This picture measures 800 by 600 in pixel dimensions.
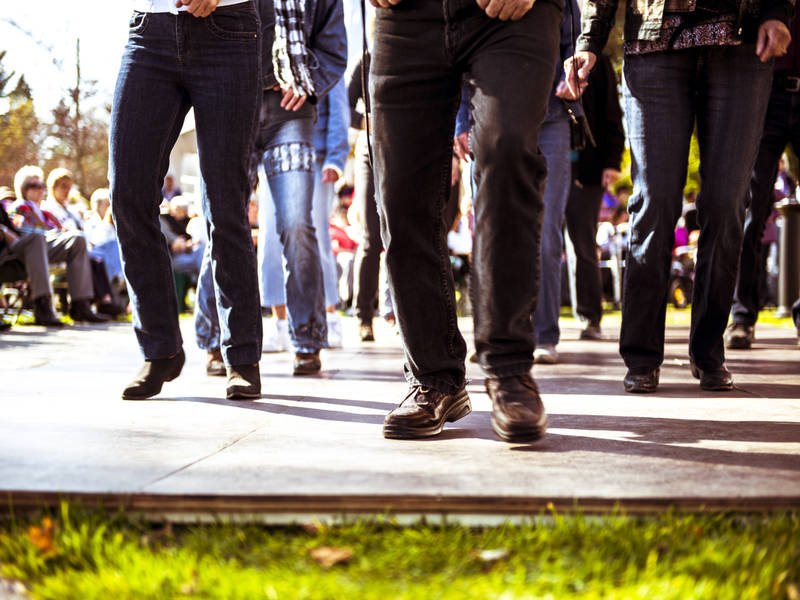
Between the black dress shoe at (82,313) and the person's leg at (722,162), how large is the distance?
818 cm

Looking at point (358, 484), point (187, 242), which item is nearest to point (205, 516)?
point (358, 484)

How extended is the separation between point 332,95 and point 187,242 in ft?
25.6

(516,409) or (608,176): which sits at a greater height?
(608,176)

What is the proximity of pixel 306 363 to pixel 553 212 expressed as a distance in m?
1.76

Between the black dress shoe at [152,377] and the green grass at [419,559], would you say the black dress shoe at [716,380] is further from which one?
the black dress shoe at [152,377]

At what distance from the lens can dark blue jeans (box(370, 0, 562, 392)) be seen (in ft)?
9.14

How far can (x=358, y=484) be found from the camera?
220 cm

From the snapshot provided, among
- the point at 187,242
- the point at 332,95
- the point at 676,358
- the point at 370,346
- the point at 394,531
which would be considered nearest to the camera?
the point at 394,531

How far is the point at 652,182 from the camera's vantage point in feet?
13.2

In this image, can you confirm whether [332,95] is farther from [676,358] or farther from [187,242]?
[187,242]

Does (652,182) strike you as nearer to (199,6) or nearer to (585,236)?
(199,6)

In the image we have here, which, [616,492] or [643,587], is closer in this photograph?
[643,587]

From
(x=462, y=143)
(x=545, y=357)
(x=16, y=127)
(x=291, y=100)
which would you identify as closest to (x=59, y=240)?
(x=291, y=100)

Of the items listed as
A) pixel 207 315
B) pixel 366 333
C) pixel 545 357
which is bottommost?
pixel 366 333
